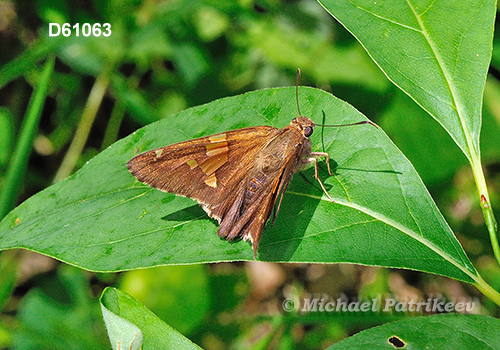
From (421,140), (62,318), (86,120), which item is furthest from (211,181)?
(86,120)

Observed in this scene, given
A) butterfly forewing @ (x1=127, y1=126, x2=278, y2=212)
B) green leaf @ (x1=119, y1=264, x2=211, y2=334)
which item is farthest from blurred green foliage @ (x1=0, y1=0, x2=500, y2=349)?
butterfly forewing @ (x1=127, y1=126, x2=278, y2=212)

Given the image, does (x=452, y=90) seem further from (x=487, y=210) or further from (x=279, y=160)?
(x=279, y=160)

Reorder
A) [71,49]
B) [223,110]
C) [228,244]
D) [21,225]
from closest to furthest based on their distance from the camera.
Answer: [228,244]
[21,225]
[223,110]
[71,49]

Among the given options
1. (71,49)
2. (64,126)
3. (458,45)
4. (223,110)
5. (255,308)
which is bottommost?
(255,308)

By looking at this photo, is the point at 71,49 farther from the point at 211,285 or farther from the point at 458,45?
the point at 458,45

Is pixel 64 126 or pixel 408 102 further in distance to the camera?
pixel 64 126

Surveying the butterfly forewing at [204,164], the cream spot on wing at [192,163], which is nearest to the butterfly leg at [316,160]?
the butterfly forewing at [204,164]

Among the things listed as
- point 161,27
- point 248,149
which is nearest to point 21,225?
point 248,149
